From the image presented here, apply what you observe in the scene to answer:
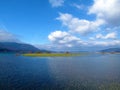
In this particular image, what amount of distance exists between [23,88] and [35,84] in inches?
137

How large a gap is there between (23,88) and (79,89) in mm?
9771

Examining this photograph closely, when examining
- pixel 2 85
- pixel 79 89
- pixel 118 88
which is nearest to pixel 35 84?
pixel 2 85

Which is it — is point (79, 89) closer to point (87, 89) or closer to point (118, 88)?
point (87, 89)

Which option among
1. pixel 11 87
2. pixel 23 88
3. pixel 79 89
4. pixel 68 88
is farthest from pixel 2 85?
pixel 79 89

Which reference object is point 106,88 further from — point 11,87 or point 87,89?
point 11,87

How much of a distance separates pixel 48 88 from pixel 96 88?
27.9 ft

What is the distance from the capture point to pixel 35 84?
3192 cm

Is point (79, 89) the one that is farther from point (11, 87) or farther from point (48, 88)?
point (11, 87)

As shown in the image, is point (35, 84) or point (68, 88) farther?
point (35, 84)

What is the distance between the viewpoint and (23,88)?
94.6 feet

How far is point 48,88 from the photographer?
95.6 ft

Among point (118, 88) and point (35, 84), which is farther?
point (35, 84)

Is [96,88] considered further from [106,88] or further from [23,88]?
[23,88]

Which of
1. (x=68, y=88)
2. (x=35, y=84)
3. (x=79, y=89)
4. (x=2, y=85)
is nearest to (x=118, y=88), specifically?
(x=79, y=89)
